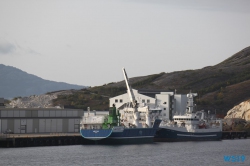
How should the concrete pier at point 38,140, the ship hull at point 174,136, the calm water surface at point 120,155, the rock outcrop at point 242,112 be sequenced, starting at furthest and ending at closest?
1. the rock outcrop at point 242,112
2. the ship hull at point 174,136
3. the concrete pier at point 38,140
4. the calm water surface at point 120,155

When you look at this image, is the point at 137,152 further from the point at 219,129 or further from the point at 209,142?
the point at 219,129

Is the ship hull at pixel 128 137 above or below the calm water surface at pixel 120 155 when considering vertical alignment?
above

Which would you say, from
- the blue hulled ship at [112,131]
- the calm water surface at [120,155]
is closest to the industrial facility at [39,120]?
the blue hulled ship at [112,131]

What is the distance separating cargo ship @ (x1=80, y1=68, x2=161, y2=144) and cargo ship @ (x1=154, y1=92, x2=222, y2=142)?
489cm

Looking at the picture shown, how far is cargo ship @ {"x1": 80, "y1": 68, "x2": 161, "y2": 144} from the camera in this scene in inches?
3538

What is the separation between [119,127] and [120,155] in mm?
15849

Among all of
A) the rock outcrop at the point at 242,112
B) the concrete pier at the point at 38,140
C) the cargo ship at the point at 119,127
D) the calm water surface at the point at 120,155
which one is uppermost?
the rock outcrop at the point at 242,112

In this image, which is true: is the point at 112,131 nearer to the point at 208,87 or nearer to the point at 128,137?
the point at 128,137

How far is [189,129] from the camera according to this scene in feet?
347

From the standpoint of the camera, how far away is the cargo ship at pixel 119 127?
3538 inches

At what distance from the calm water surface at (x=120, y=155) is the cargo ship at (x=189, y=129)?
11579mm

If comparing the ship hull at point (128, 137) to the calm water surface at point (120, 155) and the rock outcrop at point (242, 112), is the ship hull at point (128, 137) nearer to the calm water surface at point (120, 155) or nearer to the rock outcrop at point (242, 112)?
the calm water surface at point (120, 155)

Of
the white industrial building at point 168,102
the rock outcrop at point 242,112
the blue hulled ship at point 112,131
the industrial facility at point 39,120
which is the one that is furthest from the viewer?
the rock outcrop at point 242,112

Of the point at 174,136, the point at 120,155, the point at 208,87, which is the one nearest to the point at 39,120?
the point at 174,136
